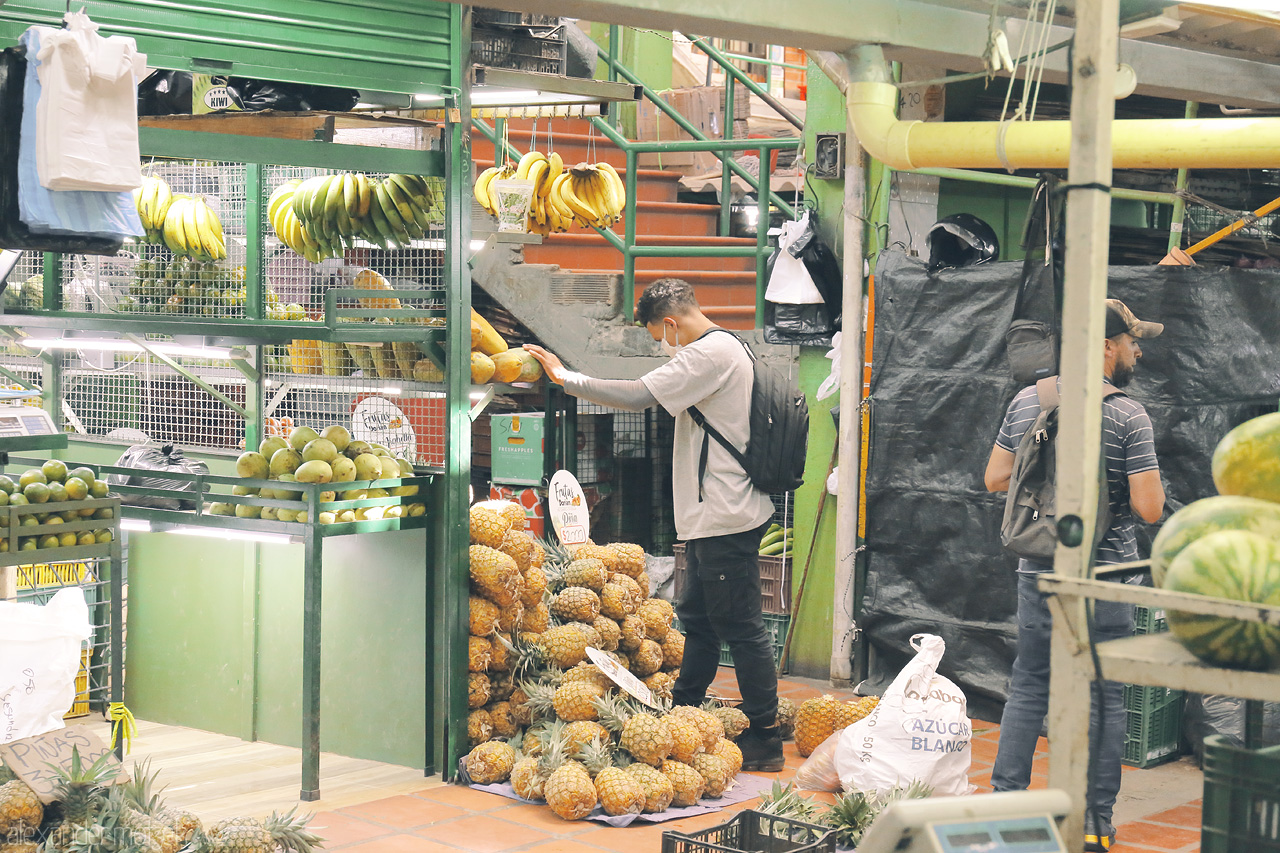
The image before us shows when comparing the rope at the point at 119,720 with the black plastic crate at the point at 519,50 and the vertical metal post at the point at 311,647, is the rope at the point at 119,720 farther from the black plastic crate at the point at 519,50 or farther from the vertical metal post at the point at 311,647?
the black plastic crate at the point at 519,50

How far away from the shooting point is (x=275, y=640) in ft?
20.5

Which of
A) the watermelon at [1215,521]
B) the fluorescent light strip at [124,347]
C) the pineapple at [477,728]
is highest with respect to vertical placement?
the fluorescent light strip at [124,347]

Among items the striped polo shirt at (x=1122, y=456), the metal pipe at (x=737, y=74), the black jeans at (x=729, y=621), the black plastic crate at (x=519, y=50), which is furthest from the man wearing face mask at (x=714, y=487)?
the metal pipe at (x=737, y=74)

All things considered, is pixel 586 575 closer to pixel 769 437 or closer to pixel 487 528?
pixel 487 528

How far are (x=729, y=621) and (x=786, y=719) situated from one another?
2.66 feet

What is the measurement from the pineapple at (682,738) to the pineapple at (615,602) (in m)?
0.83

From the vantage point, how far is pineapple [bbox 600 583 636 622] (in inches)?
243

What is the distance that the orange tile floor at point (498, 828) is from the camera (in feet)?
16.0

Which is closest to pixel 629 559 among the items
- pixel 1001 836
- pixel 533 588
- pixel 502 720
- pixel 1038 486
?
pixel 533 588

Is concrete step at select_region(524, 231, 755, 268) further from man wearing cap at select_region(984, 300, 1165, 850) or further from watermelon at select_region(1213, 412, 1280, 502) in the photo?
watermelon at select_region(1213, 412, 1280, 502)

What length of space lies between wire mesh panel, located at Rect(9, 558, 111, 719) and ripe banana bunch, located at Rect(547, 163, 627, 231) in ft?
10.2

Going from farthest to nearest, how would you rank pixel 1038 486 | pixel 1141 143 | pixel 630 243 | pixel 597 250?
pixel 597 250 < pixel 630 243 < pixel 1038 486 < pixel 1141 143

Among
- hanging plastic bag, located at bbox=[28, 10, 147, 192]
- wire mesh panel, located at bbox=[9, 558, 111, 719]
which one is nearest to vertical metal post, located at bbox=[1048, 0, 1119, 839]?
hanging plastic bag, located at bbox=[28, 10, 147, 192]

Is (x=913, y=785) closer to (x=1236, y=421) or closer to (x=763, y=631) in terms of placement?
(x=763, y=631)
